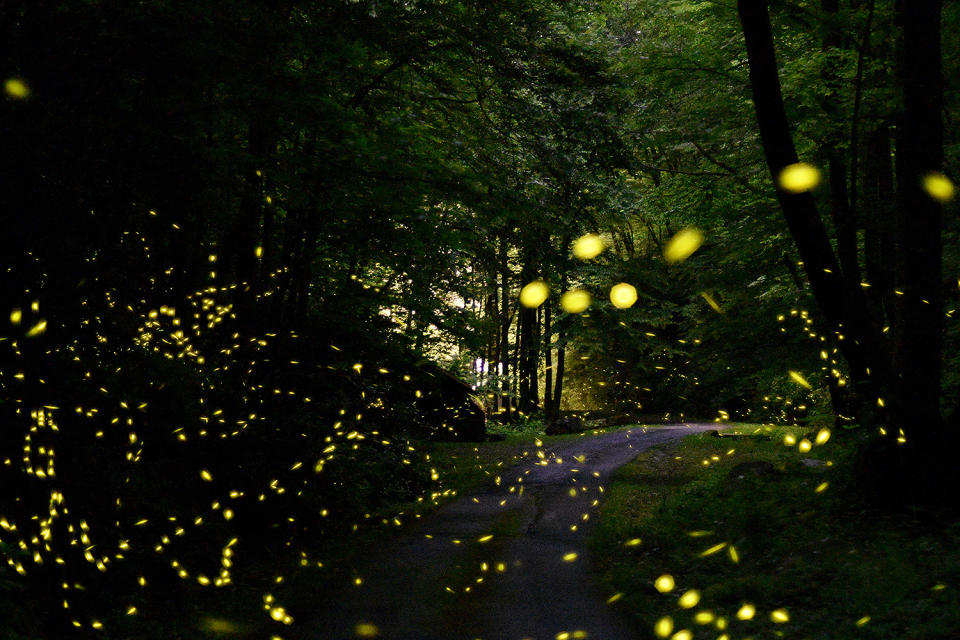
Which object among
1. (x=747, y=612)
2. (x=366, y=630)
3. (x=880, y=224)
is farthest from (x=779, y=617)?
(x=880, y=224)

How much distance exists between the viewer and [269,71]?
790 cm

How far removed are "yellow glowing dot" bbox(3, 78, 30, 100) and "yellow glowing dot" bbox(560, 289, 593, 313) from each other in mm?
26120

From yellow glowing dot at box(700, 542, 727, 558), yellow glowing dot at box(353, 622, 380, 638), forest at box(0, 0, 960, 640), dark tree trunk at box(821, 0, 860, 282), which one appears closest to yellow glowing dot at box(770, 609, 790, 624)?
forest at box(0, 0, 960, 640)

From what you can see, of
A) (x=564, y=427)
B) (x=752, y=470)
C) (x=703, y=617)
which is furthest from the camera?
(x=564, y=427)

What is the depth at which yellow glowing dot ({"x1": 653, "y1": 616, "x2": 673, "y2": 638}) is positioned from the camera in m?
6.70

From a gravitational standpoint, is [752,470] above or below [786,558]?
above

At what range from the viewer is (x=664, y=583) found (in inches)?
328

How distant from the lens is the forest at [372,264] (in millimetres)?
6367

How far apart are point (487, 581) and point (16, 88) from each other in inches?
270

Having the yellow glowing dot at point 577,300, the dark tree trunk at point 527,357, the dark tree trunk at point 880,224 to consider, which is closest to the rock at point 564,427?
the dark tree trunk at point 527,357

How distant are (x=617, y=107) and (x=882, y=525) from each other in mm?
6580

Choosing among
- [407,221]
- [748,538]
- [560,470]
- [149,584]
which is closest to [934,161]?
[748,538]

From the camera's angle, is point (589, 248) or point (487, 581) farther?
point (589, 248)

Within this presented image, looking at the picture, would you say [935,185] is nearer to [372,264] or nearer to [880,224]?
[880,224]
